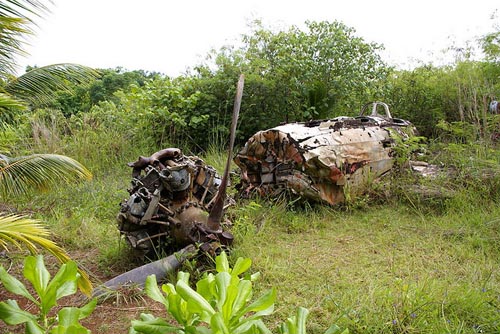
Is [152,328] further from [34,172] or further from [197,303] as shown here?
[34,172]

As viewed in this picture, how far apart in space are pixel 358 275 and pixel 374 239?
0.85m

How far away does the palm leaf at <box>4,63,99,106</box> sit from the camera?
4430 mm

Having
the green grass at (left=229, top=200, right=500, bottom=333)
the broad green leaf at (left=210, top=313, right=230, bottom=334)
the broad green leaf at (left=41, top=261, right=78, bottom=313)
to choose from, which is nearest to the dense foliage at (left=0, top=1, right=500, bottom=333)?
the green grass at (left=229, top=200, right=500, bottom=333)

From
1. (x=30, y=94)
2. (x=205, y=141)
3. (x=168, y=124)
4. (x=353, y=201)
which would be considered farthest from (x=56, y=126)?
(x=353, y=201)

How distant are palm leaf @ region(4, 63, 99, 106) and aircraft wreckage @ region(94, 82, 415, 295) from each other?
5.34 feet

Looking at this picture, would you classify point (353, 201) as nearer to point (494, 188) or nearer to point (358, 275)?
point (494, 188)

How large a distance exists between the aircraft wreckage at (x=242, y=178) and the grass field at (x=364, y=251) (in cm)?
24

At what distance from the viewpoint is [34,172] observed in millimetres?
3414

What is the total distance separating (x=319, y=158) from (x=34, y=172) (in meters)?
2.69

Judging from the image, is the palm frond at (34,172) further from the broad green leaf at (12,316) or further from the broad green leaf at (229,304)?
the broad green leaf at (229,304)

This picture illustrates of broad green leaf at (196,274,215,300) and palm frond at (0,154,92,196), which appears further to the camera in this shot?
palm frond at (0,154,92,196)

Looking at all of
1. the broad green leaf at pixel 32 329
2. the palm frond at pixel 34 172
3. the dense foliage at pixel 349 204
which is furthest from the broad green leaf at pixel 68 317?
the palm frond at pixel 34 172

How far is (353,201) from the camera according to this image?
A: 463cm

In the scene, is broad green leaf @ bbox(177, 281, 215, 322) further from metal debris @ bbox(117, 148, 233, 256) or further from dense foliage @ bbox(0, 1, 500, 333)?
metal debris @ bbox(117, 148, 233, 256)
